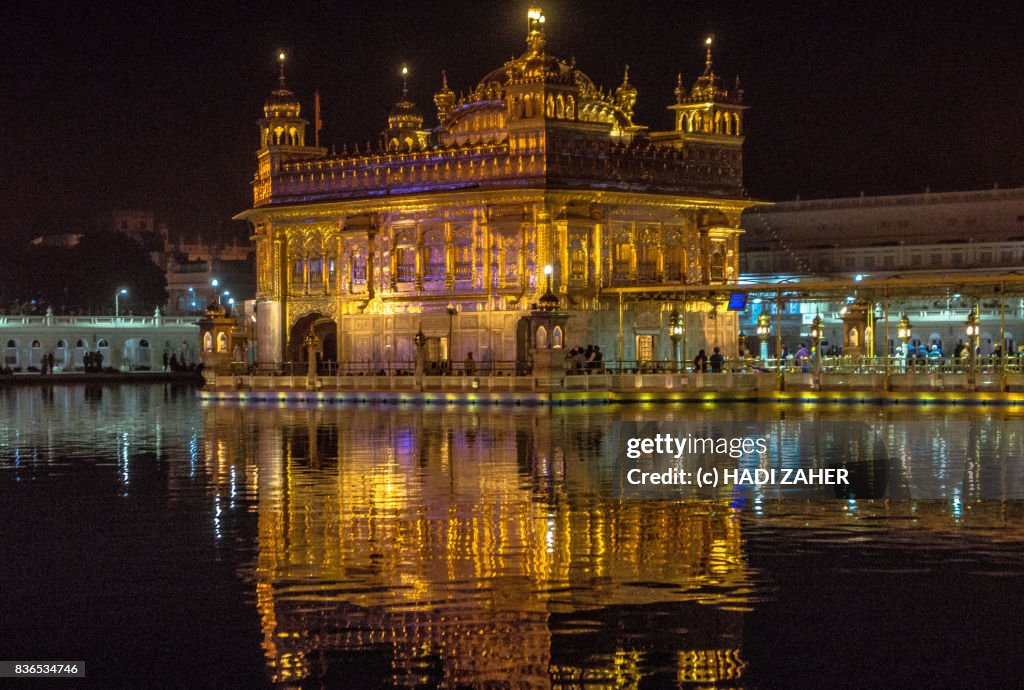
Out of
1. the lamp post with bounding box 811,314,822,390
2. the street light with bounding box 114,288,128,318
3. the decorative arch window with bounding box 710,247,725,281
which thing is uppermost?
the street light with bounding box 114,288,128,318

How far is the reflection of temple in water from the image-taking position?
12109 millimetres

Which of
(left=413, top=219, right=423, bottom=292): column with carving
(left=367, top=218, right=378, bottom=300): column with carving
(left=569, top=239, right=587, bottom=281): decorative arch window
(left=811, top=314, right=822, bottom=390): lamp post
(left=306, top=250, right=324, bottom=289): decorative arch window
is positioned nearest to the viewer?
(left=811, top=314, right=822, bottom=390): lamp post

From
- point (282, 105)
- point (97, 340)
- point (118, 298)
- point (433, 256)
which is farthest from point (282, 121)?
point (118, 298)

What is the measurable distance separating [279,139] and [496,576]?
150 ft

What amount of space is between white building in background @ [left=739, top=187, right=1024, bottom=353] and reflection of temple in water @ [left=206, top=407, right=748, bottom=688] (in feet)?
220

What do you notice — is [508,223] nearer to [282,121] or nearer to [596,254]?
[596,254]

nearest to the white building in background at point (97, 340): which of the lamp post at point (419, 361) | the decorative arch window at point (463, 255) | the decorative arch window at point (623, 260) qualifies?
the decorative arch window at point (463, 255)

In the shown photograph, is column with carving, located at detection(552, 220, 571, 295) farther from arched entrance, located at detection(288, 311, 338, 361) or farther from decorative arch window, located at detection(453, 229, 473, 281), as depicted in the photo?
arched entrance, located at detection(288, 311, 338, 361)

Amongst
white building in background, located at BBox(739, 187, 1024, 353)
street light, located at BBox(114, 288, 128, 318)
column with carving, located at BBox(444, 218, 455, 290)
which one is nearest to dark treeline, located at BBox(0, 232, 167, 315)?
street light, located at BBox(114, 288, 128, 318)

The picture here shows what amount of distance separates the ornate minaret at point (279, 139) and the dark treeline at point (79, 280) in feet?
183

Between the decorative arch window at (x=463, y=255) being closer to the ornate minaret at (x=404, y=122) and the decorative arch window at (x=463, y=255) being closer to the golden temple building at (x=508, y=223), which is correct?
the golden temple building at (x=508, y=223)

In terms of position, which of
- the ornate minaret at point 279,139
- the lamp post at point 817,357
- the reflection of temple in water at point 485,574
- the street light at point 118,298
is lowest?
the reflection of temple in water at point 485,574

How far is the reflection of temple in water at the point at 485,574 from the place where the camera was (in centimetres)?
1211

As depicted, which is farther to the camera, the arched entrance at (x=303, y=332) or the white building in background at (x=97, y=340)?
the white building in background at (x=97, y=340)
